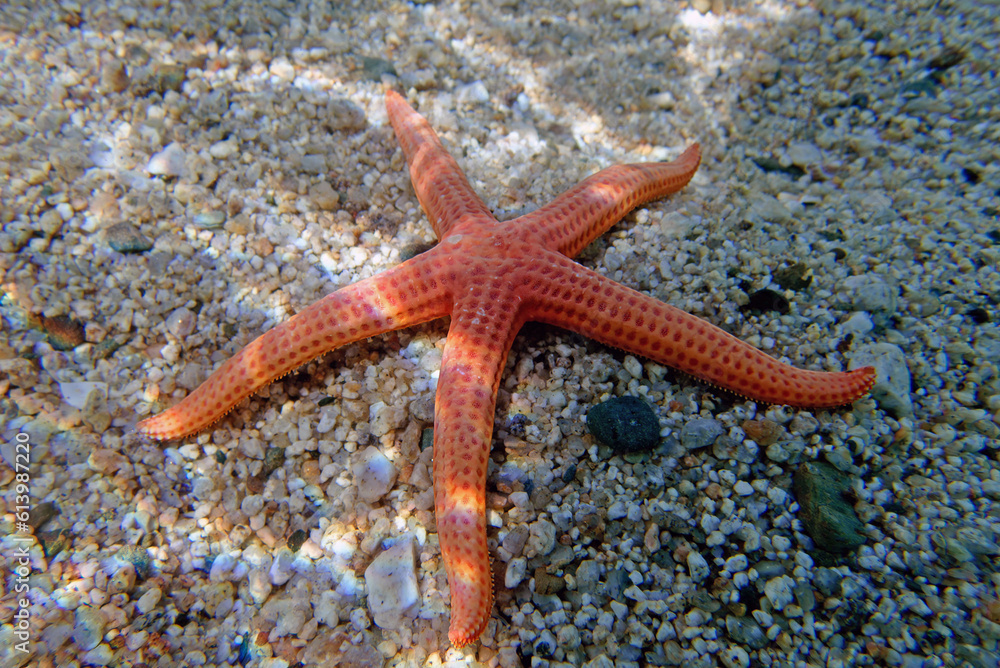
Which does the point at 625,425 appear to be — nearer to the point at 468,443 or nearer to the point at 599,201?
the point at 468,443

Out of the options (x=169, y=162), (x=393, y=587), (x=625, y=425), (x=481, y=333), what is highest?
(x=169, y=162)

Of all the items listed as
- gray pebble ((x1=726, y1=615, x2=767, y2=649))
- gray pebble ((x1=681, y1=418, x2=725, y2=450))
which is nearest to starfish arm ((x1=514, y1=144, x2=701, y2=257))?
gray pebble ((x1=681, y1=418, x2=725, y2=450))

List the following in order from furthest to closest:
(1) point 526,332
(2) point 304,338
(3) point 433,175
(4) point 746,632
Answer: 1. (3) point 433,175
2. (1) point 526,332
3. (2) point 304,338
4. (4) point 746,632

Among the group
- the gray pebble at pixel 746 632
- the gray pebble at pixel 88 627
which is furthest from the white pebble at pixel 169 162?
the gray pebble at pixel 746 632

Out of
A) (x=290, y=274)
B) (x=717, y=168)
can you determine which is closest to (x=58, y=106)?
(x=290, y=274)

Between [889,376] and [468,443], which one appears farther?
[889,376]

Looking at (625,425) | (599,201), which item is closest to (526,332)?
(625,425)

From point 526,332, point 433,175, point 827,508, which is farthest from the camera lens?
point 433,175

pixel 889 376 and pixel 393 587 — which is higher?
pixel 889 376
